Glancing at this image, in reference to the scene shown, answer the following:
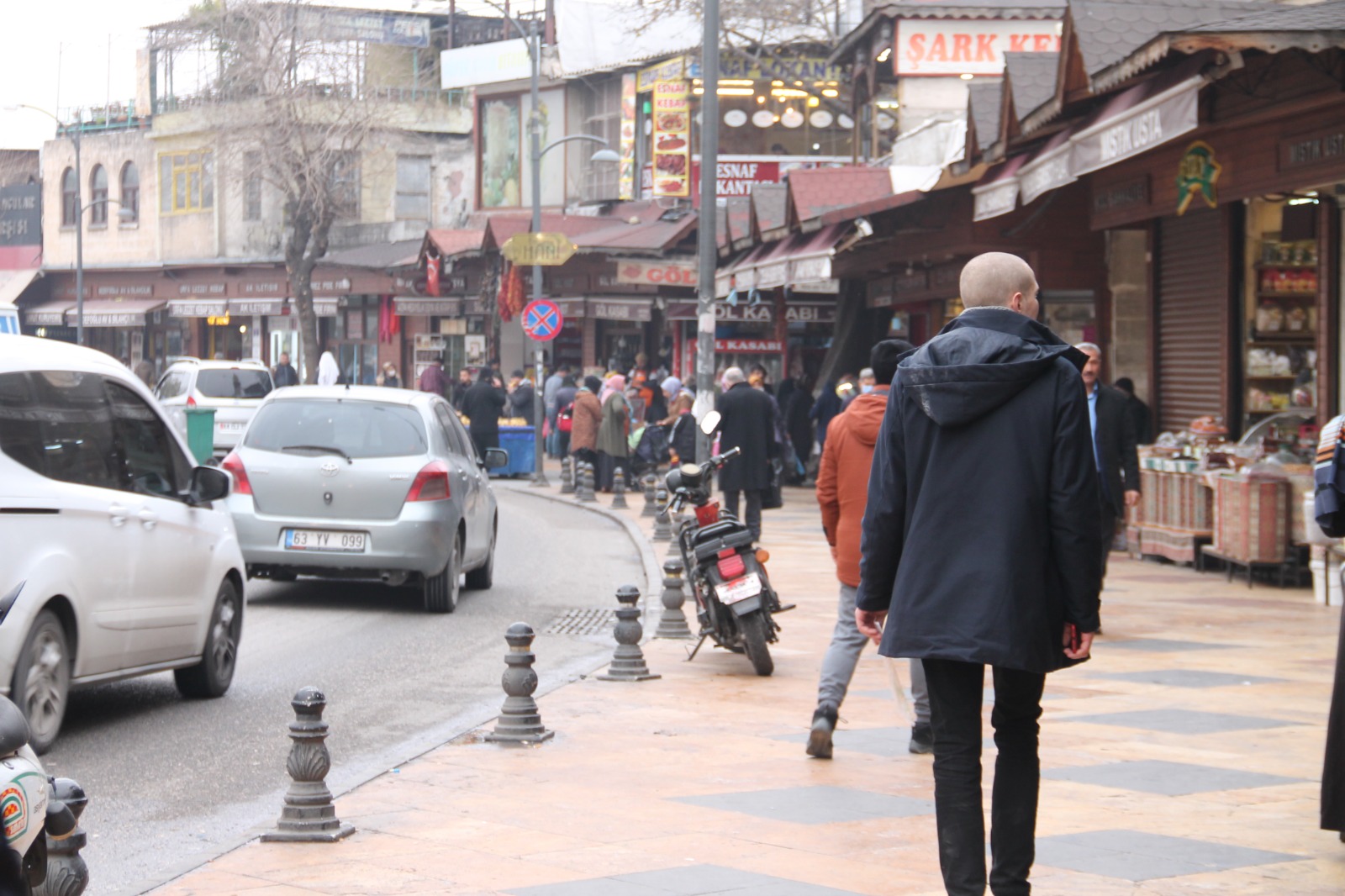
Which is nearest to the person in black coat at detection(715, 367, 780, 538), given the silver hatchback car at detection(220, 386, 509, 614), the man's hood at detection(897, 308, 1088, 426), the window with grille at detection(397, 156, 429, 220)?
the silver hatchback car at detection(220, 386, 509, 614)

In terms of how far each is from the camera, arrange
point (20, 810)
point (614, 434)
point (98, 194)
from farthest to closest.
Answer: point (98, 194) < point (614, 434) < point (20, 810)

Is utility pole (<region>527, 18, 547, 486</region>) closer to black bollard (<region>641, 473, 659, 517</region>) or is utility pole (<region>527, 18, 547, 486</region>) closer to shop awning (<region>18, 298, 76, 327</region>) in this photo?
black bollard (<region>641, 473, 659, 517</region>)

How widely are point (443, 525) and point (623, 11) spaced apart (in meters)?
32.3

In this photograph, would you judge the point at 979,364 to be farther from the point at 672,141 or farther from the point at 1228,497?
the point at 672,141

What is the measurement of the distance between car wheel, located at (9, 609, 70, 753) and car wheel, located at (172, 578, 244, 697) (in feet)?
4.85

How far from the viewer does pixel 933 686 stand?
4.66 m

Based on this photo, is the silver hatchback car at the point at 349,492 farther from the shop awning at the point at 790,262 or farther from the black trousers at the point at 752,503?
the shop awning at the point at 790,262

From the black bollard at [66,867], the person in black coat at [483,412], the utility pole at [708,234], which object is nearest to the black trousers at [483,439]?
the person in black coat at [483,412]

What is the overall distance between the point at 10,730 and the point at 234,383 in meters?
28.0

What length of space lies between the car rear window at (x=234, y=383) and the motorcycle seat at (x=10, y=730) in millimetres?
27386

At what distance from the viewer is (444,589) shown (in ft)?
42.4

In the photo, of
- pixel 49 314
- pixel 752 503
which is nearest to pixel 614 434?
pixel 752 503

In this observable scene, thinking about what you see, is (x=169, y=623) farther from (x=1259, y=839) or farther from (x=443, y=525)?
(x=1259, y=839)

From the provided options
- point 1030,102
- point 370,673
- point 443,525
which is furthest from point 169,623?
point 1030,102
